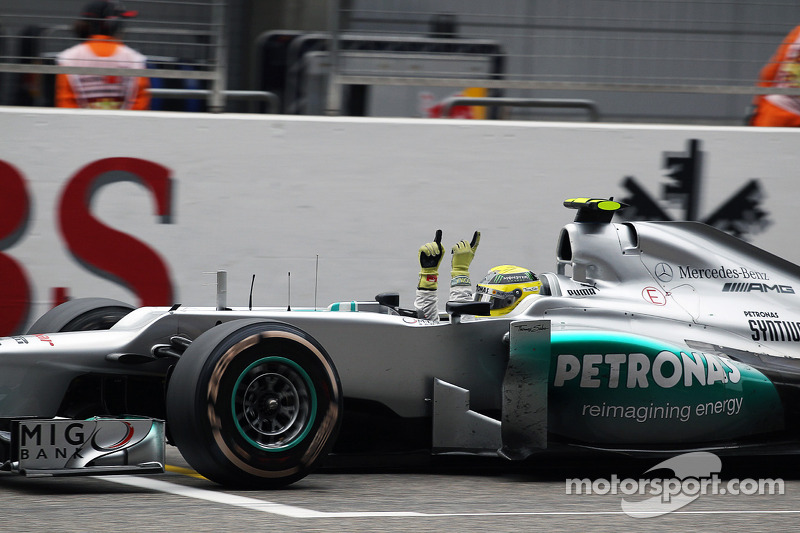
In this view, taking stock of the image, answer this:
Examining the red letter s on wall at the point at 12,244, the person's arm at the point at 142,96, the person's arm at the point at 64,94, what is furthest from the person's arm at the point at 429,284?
the person's arm at the point at 64,94

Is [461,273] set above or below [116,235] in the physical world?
above

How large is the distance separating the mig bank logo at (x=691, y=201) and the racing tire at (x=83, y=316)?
411 centimetres

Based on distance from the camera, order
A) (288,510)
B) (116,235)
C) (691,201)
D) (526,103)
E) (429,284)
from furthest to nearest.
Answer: (526,103)
(691,201)
(116,235)
(429,284)
(288,510)

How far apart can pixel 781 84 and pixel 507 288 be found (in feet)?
14.3

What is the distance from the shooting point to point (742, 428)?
5.86 metres

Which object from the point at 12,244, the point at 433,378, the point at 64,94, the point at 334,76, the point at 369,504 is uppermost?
the point at 334,76

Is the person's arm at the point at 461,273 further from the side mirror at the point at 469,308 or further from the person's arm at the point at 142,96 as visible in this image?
the person's arm at the point at 142,96

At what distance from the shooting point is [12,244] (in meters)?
8.07

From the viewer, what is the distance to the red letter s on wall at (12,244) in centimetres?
801

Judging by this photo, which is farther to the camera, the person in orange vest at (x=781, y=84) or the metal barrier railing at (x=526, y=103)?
the person in orange vest at (x=781, y=84)

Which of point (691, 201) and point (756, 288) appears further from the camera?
point (691, 201)

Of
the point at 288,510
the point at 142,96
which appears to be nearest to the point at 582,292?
the point at 288,510

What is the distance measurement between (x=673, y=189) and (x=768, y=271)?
2525 millimetres

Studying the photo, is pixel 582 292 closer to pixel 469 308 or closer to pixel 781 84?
pixel 469 308
